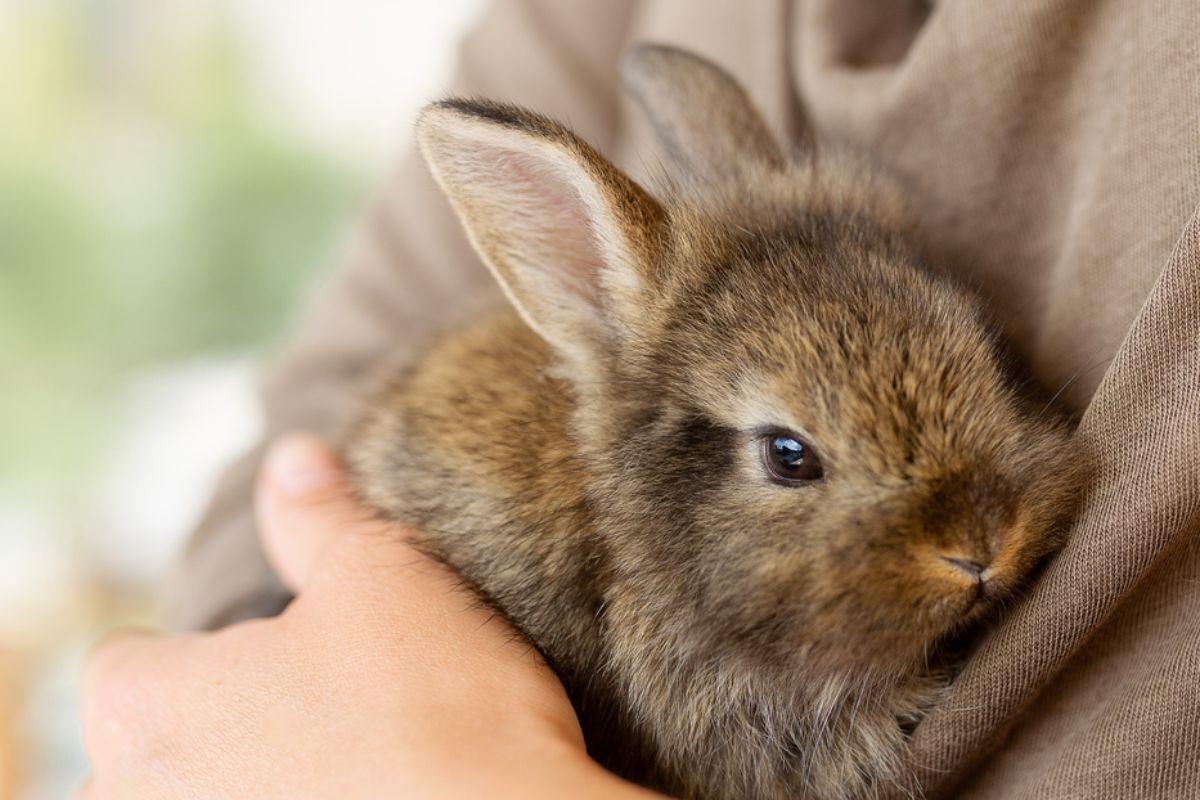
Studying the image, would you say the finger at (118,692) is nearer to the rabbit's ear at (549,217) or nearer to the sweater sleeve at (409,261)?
the sweater sleeve at (409,261)

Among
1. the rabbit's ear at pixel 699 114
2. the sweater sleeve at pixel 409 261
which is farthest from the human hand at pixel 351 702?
the rabbit's ear at pixel 699 114

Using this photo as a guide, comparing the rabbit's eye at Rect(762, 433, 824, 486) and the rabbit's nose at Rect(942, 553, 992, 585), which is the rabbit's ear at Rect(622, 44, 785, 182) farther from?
the rabbit's nose at Rect(942, 553, 992, 585)

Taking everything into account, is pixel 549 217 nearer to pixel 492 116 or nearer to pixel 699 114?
pixel 492 116

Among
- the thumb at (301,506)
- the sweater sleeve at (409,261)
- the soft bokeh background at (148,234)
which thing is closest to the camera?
the thumb at (301,506)

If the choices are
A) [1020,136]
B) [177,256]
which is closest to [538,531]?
[1020,136]

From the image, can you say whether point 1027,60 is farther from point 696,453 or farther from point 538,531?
point 538,531

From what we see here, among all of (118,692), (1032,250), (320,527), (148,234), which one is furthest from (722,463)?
(148,234)
